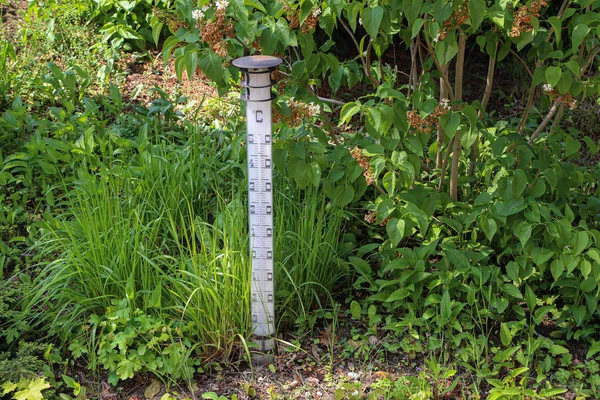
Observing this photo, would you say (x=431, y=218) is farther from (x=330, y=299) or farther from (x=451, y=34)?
(x=451, y=34)

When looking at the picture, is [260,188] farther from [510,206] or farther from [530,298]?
[530,298]

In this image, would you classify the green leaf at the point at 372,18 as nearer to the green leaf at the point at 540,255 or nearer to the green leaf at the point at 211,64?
the green leaf at the point at 211,64

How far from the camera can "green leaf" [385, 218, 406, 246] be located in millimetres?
3160

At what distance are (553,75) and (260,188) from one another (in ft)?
4.02

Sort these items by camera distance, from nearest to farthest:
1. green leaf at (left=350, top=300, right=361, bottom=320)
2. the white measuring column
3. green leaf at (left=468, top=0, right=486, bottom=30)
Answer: green leaf at (left=468, top=0, right=486, bottom=30)
the white measuring column
green leaf at (left=350, top=300, right=361, bottom=320)

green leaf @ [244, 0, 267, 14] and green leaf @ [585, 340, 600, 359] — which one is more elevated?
green leaf @ [244, 0, 267, 14]

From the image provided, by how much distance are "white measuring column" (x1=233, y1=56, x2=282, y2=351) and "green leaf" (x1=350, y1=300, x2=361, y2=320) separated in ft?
1.35

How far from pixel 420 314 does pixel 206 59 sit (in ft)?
4.92

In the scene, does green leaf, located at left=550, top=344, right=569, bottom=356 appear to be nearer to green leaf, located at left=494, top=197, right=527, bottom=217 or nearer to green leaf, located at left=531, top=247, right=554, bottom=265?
green leaf, located at left=531, top=247, right=554, bottom=265

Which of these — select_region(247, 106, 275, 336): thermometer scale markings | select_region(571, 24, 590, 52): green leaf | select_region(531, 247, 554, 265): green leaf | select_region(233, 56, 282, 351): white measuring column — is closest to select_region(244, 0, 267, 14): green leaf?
select_region(233, 56, 282, 351): white measuring column

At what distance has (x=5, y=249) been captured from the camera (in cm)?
367

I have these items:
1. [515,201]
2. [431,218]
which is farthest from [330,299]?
[515,201]

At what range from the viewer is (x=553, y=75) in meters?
2.93

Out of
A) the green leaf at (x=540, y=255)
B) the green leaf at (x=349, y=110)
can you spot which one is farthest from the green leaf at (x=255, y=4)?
the green leaf at (x=540, y=255)
